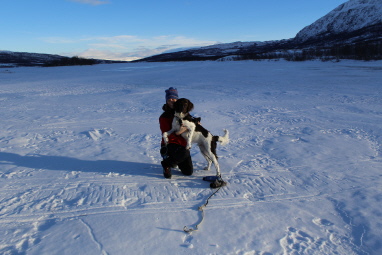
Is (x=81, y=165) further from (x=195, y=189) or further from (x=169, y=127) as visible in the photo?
(x=195, y=189)

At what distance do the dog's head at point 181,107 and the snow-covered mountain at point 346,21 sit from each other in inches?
4882

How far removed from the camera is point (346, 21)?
119 meters

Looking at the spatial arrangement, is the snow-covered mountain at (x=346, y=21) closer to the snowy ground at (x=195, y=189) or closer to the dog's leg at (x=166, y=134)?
the snowy ground at (x=195, y=189)

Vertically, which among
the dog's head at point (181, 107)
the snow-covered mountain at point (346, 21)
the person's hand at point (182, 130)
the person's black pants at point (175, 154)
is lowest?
the person's black pants at point (175, 154)

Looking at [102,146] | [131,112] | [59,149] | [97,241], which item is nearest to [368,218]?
[97,241]

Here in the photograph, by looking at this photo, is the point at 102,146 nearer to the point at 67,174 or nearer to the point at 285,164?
the point at 67,174

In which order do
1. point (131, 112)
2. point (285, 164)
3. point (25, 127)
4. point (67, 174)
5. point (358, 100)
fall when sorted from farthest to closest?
point (358, 100)
point (131, 112)
point (25, 127)
point (285, 164)
point (67, 174)

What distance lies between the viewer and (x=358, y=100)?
832cm

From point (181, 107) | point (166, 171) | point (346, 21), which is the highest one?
point (346, 21)

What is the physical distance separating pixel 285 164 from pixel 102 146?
3271 millimetres

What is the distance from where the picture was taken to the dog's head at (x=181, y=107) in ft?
10.5

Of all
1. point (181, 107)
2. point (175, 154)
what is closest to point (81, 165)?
point (175, 154)

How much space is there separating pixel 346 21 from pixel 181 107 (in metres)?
144

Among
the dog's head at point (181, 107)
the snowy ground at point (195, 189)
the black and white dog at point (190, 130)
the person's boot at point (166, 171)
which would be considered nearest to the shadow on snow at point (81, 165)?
the snowy ground at point (195, 189)
